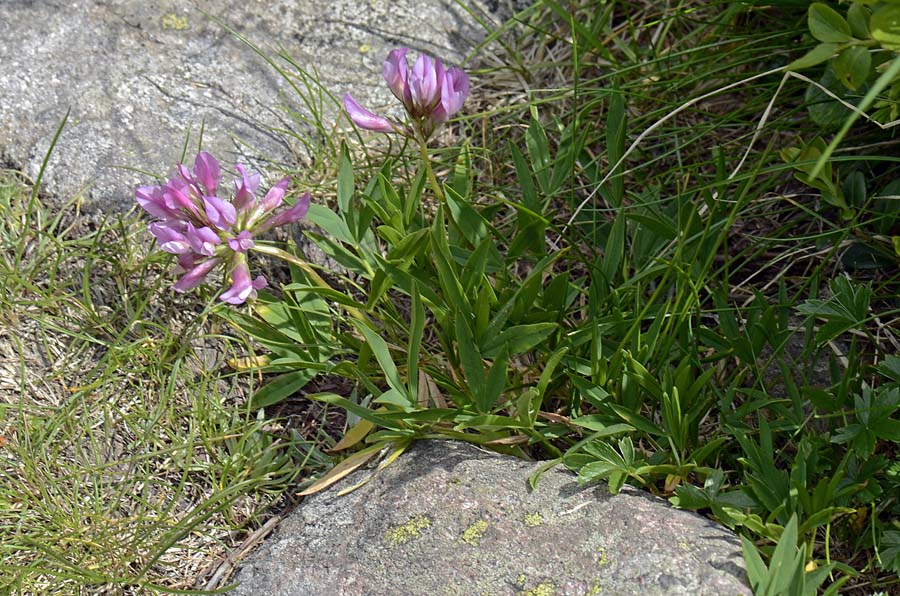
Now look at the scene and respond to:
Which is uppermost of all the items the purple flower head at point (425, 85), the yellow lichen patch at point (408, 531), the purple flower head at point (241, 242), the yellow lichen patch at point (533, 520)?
the purple flower head at point (425, 85)

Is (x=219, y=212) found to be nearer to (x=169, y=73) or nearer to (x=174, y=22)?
(x=169, y=73)

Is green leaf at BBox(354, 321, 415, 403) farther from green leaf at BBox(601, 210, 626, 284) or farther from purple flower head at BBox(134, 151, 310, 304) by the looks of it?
green leaf at BBox(601, 210, 626, 284)

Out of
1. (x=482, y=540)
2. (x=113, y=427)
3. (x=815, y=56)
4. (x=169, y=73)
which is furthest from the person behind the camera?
(x=169, y=73)

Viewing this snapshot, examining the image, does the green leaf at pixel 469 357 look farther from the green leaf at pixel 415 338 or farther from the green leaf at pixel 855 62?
the green leaf at pixel 855 62

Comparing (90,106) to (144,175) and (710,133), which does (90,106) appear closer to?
(144,175)

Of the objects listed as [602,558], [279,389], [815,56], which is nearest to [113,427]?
[279,389]

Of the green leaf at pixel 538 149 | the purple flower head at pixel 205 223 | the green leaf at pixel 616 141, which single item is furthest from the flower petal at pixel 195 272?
the green leaf at pixel 616 141
